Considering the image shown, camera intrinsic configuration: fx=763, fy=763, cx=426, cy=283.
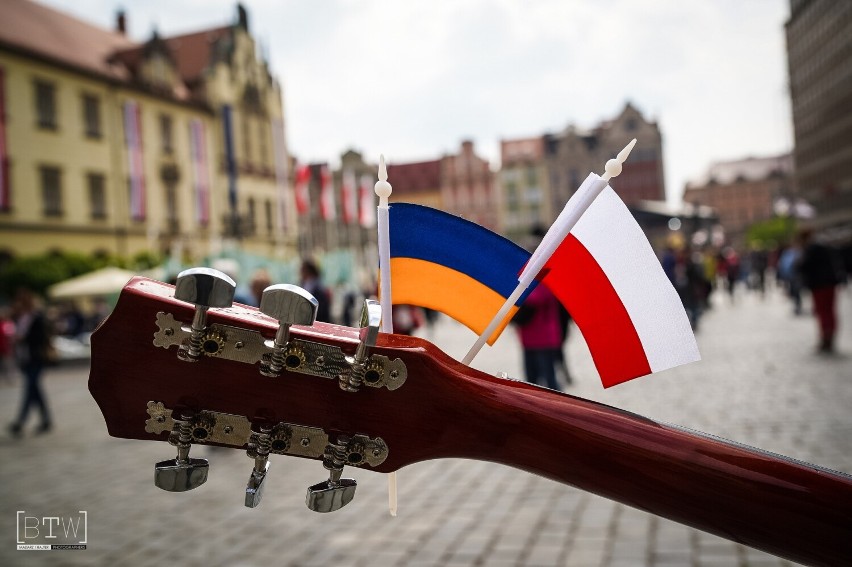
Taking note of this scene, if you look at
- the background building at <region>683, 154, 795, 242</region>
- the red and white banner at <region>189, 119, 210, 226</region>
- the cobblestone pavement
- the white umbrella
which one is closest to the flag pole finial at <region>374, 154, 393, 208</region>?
the cobblestone pavement

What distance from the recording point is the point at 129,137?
3291 centimetres

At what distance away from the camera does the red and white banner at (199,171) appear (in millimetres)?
36875

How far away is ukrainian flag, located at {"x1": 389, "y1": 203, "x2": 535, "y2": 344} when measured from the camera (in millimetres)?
1240

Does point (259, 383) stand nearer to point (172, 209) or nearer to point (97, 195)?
point (97, 195)

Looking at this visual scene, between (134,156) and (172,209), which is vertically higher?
(134,156)

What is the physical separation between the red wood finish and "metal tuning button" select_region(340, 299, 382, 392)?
2 centimetres

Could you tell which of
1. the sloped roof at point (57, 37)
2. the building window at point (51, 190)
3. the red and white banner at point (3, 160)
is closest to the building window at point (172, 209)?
the sloped roof at point (57, 37)

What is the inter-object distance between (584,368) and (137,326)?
10.1 m

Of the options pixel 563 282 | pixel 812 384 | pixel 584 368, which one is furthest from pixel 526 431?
pixel 584 368

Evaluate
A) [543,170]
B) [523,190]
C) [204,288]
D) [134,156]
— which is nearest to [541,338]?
[204,288]

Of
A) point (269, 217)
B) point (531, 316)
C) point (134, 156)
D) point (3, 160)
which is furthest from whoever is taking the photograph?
point (269, 217)

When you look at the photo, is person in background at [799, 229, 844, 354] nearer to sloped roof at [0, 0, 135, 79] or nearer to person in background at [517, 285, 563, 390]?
person in background at [517, 285, 563, 390]

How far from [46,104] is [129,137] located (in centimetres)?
438

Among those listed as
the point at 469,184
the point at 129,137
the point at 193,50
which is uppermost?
the point at 193,50
